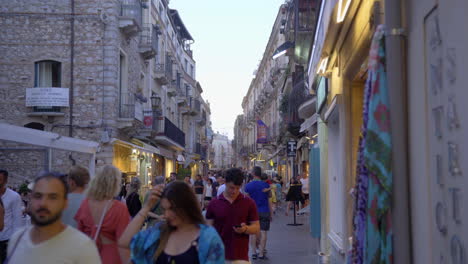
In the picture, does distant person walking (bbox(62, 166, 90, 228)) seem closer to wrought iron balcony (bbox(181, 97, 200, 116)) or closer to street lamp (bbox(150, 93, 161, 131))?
street lamp (bbox(150, 93, 161, 131))

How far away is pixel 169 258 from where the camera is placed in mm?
3328

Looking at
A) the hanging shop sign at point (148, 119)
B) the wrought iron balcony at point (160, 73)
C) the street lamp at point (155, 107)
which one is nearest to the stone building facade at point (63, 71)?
the hanging shop sign at point (148, 119)

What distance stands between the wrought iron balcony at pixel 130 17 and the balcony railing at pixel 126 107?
2.67 metres

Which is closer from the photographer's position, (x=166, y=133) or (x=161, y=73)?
(x=161, y=73)

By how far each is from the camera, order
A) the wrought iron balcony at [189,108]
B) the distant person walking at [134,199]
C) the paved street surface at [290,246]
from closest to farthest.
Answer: the distant person walking at [134,199]
the paved street surface at [290,246]
the wrought iron balcony at [189,108]

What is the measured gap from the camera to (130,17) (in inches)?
856

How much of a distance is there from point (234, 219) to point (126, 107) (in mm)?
17461

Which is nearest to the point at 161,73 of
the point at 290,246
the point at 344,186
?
the point at 290,246

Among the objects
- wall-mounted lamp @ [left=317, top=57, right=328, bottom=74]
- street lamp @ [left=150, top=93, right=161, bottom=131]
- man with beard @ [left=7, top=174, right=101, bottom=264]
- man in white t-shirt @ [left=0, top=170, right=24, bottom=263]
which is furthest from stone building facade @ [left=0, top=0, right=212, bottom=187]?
man with beard @ [left=7, top=174, right=101, bottom=264]

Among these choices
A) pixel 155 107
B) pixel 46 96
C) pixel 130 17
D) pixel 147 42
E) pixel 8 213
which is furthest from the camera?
pixel 155 107

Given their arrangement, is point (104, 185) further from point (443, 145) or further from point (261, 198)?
point (261, 198)

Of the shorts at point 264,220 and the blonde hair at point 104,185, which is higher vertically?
the blonde hair at point 104,185

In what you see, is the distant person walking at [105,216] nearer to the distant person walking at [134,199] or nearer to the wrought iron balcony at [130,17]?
the distant person walking at [134,199]

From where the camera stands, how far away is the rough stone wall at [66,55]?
68.5 feet
